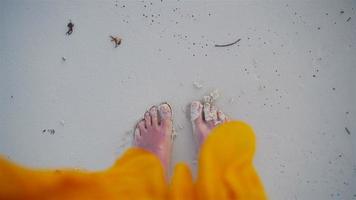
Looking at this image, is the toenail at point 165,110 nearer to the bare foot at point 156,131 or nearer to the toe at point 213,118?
the bare foot at point 156,131

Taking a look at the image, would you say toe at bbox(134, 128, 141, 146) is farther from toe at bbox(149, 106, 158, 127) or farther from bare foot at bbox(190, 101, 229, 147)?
bare foot at bbox(190, 101, 229, 147)

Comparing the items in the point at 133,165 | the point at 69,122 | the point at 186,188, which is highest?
the point at 69,122

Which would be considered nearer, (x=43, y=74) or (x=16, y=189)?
(x=16, y=189)

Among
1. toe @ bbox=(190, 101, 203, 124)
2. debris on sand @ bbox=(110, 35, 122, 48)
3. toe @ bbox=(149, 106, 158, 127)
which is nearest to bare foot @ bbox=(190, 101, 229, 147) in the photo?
toe @ bbox=(190, 101, 203, 124)

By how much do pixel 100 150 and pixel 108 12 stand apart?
52cm

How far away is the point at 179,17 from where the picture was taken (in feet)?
4.70

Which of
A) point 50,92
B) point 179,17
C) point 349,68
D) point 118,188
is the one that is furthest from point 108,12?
point 349,68

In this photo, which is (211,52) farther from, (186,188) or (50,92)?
(50,92)

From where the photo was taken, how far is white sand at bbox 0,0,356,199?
4.58ft

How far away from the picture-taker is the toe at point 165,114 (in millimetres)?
1403

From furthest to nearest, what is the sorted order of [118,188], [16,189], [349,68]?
[349,68] < [118,188] < [16,189]

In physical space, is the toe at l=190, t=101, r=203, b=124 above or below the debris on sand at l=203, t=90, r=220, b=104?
below

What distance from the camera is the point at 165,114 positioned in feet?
4.61

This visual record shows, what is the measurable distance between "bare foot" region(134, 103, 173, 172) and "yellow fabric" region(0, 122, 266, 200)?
3 centimetres
